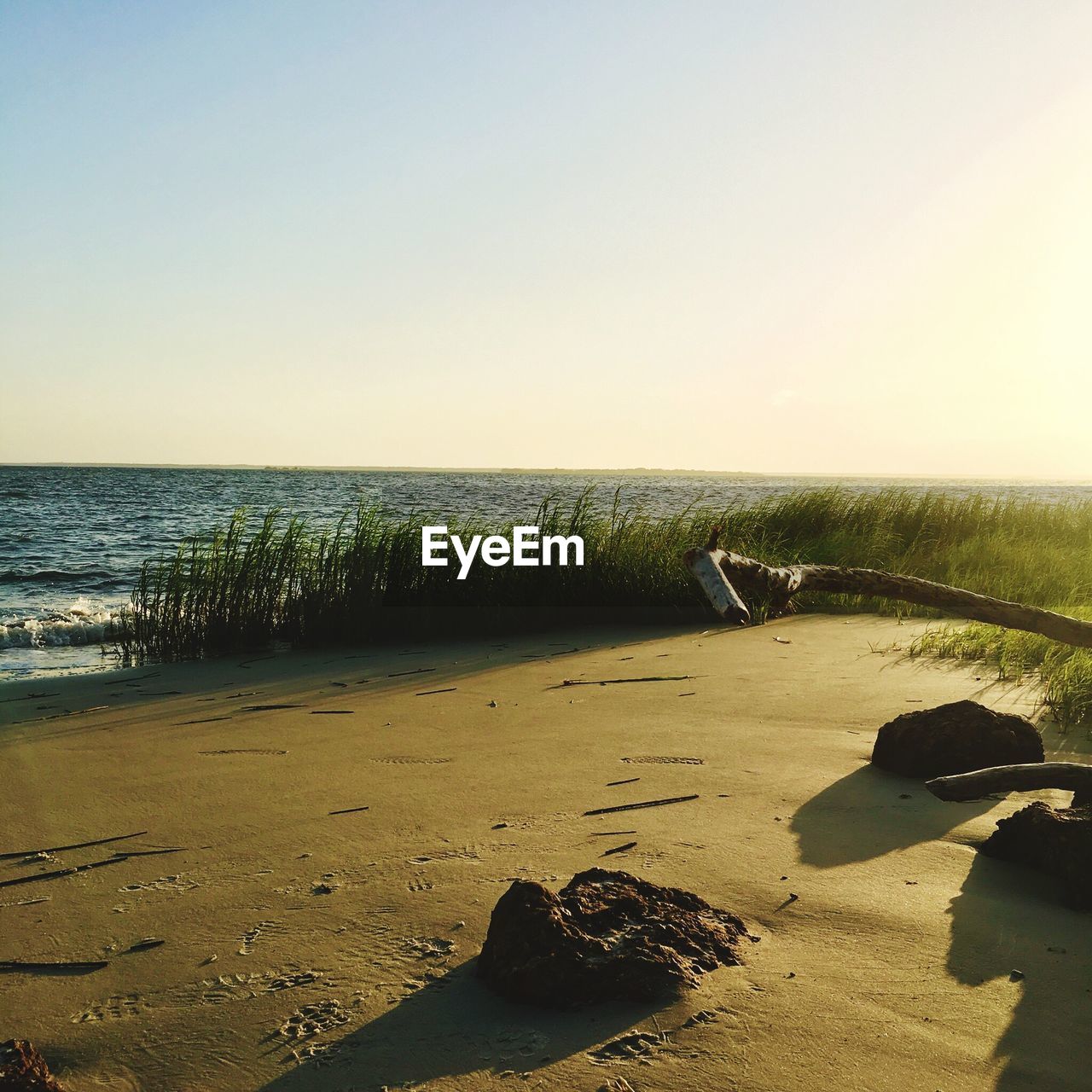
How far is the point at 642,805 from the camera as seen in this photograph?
376cm

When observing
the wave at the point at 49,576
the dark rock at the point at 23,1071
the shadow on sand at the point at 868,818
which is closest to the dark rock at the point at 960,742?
the shadow on sand at the point at 868,818

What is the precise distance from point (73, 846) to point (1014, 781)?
331cm

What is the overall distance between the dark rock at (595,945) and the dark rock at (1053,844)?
3.73 ft

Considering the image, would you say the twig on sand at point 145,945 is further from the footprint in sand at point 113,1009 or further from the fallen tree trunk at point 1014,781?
the fallen tree trunk at point 1014,781

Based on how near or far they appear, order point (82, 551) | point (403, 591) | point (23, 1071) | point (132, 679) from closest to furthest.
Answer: point (23, 1071), point (132, 679), point (403, 591), point (82, 551)

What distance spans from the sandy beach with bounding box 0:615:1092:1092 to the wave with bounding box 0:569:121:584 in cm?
1125

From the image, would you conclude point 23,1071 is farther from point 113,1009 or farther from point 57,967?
point 57,967

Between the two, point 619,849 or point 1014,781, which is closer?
point 1014,781

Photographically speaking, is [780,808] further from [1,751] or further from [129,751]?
[1,751]

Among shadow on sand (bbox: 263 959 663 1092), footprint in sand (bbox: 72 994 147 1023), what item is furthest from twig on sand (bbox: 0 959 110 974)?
shadow on sand (bbox: 263 959 663 1092)

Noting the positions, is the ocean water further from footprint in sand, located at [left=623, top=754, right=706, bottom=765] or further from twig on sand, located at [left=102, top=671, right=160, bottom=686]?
footprint in sand, located at [left=623, top=754, right=706, bottom=765]

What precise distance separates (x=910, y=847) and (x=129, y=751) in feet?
12.5

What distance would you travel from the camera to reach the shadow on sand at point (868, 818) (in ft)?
10.9

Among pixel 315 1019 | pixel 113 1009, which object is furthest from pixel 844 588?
pixel 113 1009
